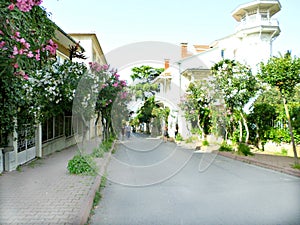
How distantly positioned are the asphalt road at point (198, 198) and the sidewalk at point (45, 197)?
1.16 feet

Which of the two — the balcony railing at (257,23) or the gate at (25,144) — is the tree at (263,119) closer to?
the gate at (25,144)

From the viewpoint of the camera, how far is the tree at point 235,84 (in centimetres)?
1288

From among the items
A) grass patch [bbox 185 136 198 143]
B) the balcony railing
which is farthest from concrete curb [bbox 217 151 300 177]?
the balcony railing

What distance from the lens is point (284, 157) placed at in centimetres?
1180

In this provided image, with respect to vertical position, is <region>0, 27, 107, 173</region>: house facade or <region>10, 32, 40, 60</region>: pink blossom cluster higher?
<region>10, 32, 40, 60</region>: pink blossom cluster

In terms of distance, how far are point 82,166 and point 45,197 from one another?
2.53m

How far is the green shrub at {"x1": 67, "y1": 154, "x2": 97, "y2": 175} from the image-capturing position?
26.1ft

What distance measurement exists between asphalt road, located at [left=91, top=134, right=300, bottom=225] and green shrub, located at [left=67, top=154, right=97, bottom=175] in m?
0.54

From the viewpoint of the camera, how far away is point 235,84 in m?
12.9

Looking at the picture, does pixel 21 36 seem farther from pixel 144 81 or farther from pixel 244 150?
pixel 144 81

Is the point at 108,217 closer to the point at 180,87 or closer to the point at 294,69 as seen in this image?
the point at 294,69

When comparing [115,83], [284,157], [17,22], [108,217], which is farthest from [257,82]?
[17,22]

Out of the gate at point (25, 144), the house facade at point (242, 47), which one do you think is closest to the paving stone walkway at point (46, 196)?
the gate at point (25, 144)

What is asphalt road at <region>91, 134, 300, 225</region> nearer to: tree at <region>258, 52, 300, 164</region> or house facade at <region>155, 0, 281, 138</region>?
tree at <region>258, 52, 300, 164</region>
